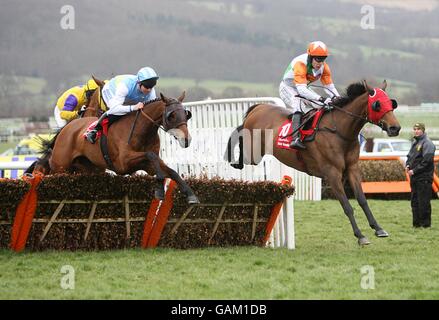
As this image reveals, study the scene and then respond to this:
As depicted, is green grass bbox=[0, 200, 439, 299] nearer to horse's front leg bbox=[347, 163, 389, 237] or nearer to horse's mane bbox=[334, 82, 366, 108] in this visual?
horse's front leg bbox=[347, 163, 389, 237]

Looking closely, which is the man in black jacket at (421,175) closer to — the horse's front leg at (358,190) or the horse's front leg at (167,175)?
the horse's front leg at (358,190)

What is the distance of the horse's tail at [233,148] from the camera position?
9333mm

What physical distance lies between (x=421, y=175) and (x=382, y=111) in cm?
338

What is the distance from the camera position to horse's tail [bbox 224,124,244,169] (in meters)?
9.33

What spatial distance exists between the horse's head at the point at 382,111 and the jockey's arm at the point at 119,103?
253 cm

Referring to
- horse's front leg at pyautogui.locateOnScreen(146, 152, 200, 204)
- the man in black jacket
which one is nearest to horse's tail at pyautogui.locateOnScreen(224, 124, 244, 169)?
horse's front leg at pyautogui.locateOnScreen(146, 152, 200, 204)

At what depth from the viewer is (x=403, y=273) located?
22.3 feet

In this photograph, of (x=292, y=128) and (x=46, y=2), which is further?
(x=46, y=2)

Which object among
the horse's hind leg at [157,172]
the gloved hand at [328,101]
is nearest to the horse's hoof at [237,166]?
the gloved hand at [328,101]

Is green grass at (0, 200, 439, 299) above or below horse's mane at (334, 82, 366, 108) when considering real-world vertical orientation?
below

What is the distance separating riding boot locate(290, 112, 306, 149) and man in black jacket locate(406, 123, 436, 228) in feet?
9.93

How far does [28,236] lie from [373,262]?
343 centimetres

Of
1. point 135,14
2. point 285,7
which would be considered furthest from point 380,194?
point 285,7

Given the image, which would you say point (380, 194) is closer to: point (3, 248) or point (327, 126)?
point (327, 126)
